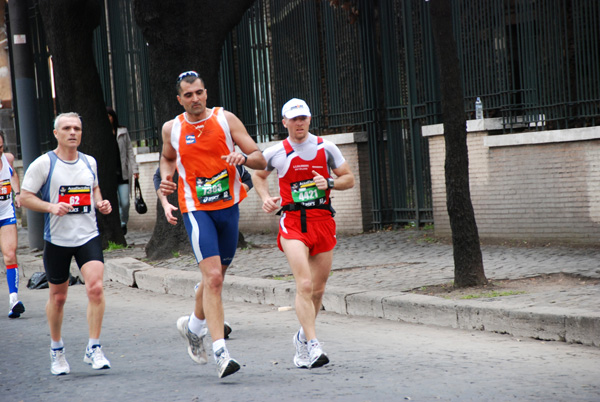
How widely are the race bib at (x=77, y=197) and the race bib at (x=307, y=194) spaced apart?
1.50m

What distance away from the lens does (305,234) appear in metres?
6.57

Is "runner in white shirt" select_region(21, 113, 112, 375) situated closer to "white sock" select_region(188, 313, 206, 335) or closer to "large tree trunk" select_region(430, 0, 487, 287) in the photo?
"white sock" select_region(188, 313, 206, 335)

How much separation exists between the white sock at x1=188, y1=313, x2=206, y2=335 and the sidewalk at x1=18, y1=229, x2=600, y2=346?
232 centimetres

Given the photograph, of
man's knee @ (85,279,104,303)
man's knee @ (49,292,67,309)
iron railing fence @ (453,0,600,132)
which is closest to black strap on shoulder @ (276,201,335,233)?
man's knee @ (85,279,104,303)

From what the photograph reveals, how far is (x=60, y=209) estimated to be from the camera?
6.53m

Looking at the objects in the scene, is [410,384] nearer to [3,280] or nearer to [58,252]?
[58,252]

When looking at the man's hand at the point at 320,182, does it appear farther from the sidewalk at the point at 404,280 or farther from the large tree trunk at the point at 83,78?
the large tree trunk at the point at 83,78

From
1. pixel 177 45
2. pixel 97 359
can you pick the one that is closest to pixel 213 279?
pixel 97 359

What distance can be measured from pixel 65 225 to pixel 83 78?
8.91 metres

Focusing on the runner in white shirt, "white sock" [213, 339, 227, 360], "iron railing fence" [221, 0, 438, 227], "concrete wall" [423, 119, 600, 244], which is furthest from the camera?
"iron railing fence" [221, 0, 438, 227]

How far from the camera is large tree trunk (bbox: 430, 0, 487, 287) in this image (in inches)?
348

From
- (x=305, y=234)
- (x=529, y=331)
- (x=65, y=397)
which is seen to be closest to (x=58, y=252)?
(x=65, y=397)

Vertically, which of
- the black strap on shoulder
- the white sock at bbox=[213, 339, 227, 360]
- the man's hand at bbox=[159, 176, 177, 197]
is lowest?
the white sock at bbox=[213, 339, 227, 360]

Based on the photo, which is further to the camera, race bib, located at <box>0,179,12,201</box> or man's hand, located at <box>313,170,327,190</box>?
race bib, located at <box>0,179,12,201</box>
